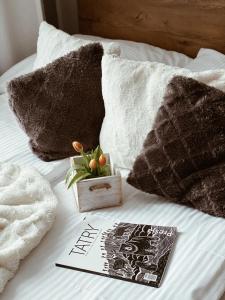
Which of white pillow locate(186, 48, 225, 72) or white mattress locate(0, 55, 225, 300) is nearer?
white mattress locate(0, 55, 225, 300)

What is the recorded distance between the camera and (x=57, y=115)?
1.60 metres

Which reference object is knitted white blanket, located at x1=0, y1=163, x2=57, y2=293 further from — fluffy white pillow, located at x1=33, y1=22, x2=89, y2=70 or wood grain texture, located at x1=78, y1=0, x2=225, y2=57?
wood grain texture, located at x1=78, y1=0, x2=225, y2=57

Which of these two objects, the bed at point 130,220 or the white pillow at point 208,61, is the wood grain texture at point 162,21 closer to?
the bed at point 130,220

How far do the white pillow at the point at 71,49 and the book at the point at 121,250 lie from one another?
812 mm

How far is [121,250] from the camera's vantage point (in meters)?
1.13

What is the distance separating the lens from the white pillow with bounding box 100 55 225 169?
1336 millimetres

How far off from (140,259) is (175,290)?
0.44 ft

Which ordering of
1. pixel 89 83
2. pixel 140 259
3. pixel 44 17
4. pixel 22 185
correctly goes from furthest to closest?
pixel 44 17
pixel 89 83
pixel 22 185
pixel 140 259

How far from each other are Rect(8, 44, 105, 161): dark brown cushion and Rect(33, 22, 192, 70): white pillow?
0.14m

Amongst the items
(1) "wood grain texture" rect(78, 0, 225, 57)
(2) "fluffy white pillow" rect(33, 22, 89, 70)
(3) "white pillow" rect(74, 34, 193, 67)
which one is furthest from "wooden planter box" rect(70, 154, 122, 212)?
(1) "wood grain texture" rect(78, 0, 225, 57)

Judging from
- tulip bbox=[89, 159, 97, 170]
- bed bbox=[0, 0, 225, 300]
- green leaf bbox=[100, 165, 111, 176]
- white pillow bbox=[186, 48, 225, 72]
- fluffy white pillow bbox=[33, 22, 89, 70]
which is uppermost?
fluffy white pillow bbox=[33, 22, 89, 70]

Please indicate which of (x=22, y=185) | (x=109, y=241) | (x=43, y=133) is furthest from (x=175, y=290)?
(x=43, y=133)

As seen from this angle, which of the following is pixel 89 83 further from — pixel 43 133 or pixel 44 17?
pixel 44 17

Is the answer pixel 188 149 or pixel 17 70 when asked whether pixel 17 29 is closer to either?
pixel 17 70
